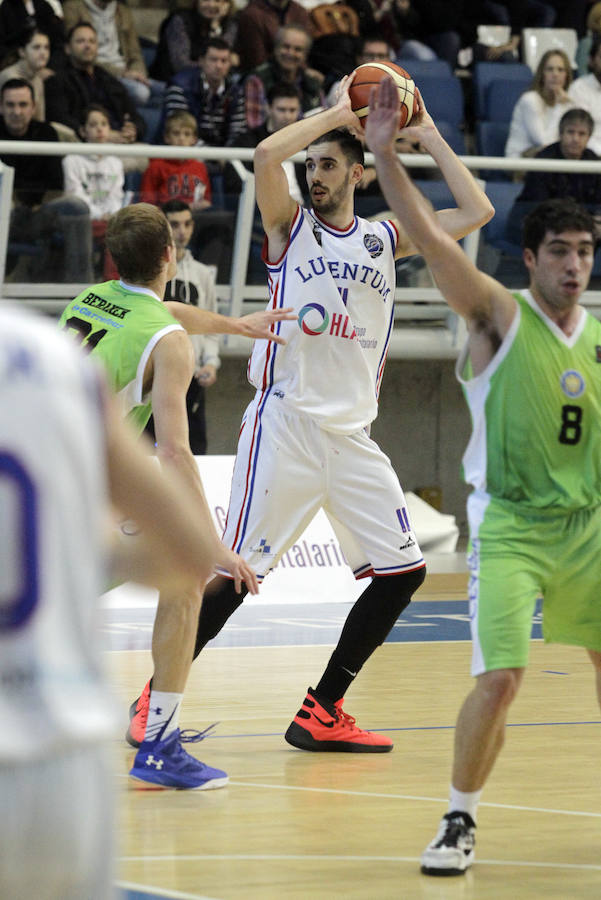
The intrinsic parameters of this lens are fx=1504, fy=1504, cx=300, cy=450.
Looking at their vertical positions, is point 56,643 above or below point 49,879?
above

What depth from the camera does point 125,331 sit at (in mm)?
5273

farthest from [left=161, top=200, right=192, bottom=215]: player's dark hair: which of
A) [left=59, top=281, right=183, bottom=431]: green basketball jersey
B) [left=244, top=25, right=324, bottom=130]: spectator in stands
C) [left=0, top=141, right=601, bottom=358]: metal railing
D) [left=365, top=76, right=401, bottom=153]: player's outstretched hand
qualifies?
[left=365, top=76, right=401, bottom=153]: player's outstretched hand

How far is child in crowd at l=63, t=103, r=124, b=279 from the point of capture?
1077 cm

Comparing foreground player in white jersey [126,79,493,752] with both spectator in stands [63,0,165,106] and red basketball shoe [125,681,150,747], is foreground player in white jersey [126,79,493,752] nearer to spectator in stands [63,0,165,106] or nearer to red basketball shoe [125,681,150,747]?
red basketball shoe [125,681,150,747]

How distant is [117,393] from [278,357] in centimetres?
102

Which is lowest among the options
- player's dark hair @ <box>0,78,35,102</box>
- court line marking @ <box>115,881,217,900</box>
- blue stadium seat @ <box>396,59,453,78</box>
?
court line marking @ <box>115,881,217,900</box>

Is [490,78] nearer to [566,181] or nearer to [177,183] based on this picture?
[566,181]

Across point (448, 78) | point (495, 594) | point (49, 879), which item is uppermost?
point (448, 78)

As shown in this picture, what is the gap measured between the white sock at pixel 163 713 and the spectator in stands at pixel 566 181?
7286mm

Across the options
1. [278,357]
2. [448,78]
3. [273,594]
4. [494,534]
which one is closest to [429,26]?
[448,78]

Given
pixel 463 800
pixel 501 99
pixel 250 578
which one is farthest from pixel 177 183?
pixel 463 800

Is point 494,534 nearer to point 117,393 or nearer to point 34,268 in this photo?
point 117,393

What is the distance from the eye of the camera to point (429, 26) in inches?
605

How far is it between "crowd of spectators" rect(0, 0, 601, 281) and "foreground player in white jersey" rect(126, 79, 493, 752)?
4918mm
